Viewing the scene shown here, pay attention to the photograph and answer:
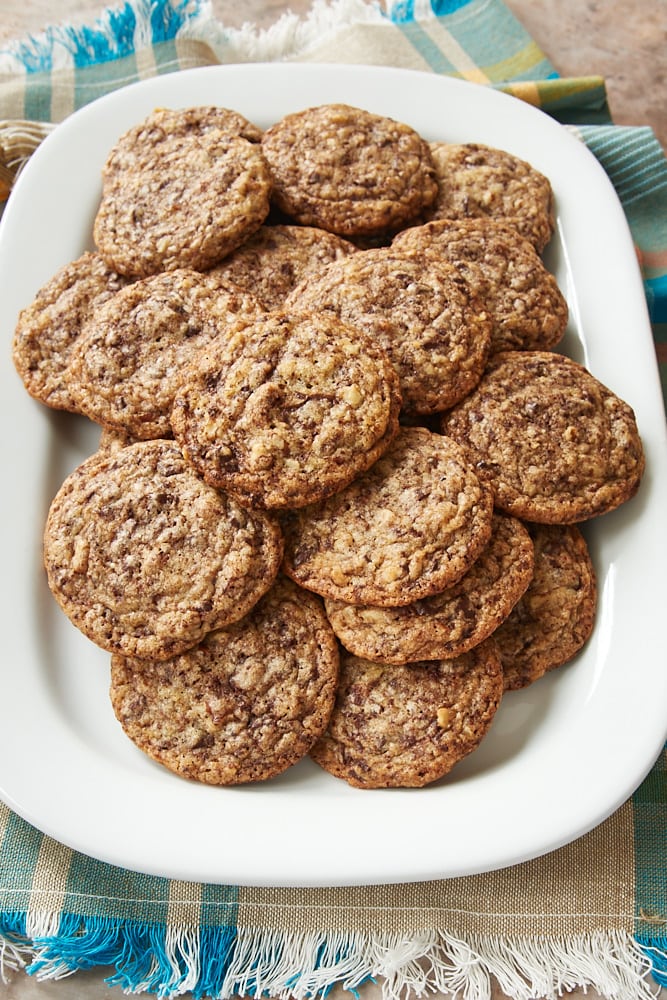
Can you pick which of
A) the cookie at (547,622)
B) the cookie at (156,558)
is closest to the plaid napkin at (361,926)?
the cookie at (547,622)

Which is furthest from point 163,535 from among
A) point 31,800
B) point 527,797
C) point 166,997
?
point 166,997

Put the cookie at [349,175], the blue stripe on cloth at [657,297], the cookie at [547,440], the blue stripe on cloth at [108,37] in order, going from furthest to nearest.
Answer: the blue stripe on cloth at [108,37] → the blue stripe on cloth at [657,297] → the cookie at [349,175] → the cookie at [547,440]

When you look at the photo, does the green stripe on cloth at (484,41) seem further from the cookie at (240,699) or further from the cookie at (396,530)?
the cookie at (240,699)

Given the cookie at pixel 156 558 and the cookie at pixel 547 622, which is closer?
the cookie at pixel 156 558

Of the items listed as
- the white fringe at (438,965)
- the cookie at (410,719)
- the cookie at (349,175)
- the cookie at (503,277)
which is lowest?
the white fringe at (438,965)

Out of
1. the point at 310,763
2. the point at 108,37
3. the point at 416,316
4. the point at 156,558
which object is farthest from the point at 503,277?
the point at 108,37

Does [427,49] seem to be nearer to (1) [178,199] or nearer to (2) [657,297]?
(2) [657,297]

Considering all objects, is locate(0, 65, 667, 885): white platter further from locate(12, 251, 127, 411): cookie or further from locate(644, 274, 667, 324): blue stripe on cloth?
locate(644, 274, 667, 324): blue stripe on cloth
